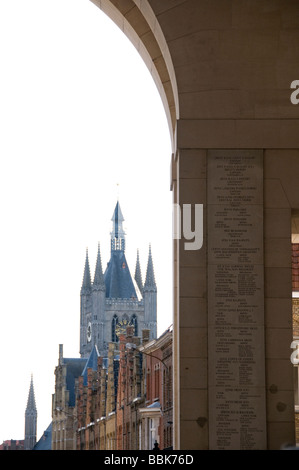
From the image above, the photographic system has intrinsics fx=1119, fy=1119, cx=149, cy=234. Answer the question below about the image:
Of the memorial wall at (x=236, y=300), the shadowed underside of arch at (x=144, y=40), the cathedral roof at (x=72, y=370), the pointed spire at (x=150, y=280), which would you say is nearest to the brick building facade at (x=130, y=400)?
the shadowed underside of arch at (x=144, y=40)

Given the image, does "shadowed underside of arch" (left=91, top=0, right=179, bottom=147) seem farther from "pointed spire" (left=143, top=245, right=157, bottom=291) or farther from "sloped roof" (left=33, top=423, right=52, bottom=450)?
"pointed spire" (left=143, top=245, right=157, bottom=291)

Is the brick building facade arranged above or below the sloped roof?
above

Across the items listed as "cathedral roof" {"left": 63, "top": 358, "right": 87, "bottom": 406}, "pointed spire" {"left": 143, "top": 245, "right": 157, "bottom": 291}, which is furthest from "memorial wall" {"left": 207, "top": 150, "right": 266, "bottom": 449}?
"pointed spire" {"left": 143, "top": 245, "right": 157, "bottom": 291}

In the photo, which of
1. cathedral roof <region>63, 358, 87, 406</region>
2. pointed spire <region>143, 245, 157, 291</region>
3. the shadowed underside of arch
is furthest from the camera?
pointed spire <region>143, 245, 157, 291</region>

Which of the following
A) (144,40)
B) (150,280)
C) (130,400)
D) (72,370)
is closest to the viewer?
(144,40)

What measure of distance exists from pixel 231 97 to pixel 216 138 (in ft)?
1.79

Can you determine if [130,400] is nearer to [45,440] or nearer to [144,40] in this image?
[144,40]

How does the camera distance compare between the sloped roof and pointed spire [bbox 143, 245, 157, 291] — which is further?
pointed spire [bbox 143, 245, 157, 291]

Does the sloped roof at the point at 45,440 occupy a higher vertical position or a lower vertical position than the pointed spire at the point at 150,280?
lower

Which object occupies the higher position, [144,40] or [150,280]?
[150,280]

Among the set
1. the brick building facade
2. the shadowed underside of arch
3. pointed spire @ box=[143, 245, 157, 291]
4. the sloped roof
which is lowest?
the sloped roof

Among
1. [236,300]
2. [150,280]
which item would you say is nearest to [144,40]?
[236,300]

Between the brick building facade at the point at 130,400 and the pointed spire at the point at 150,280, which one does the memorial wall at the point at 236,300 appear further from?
the pointed spire at the point at 150,280

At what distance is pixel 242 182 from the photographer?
13.7m
